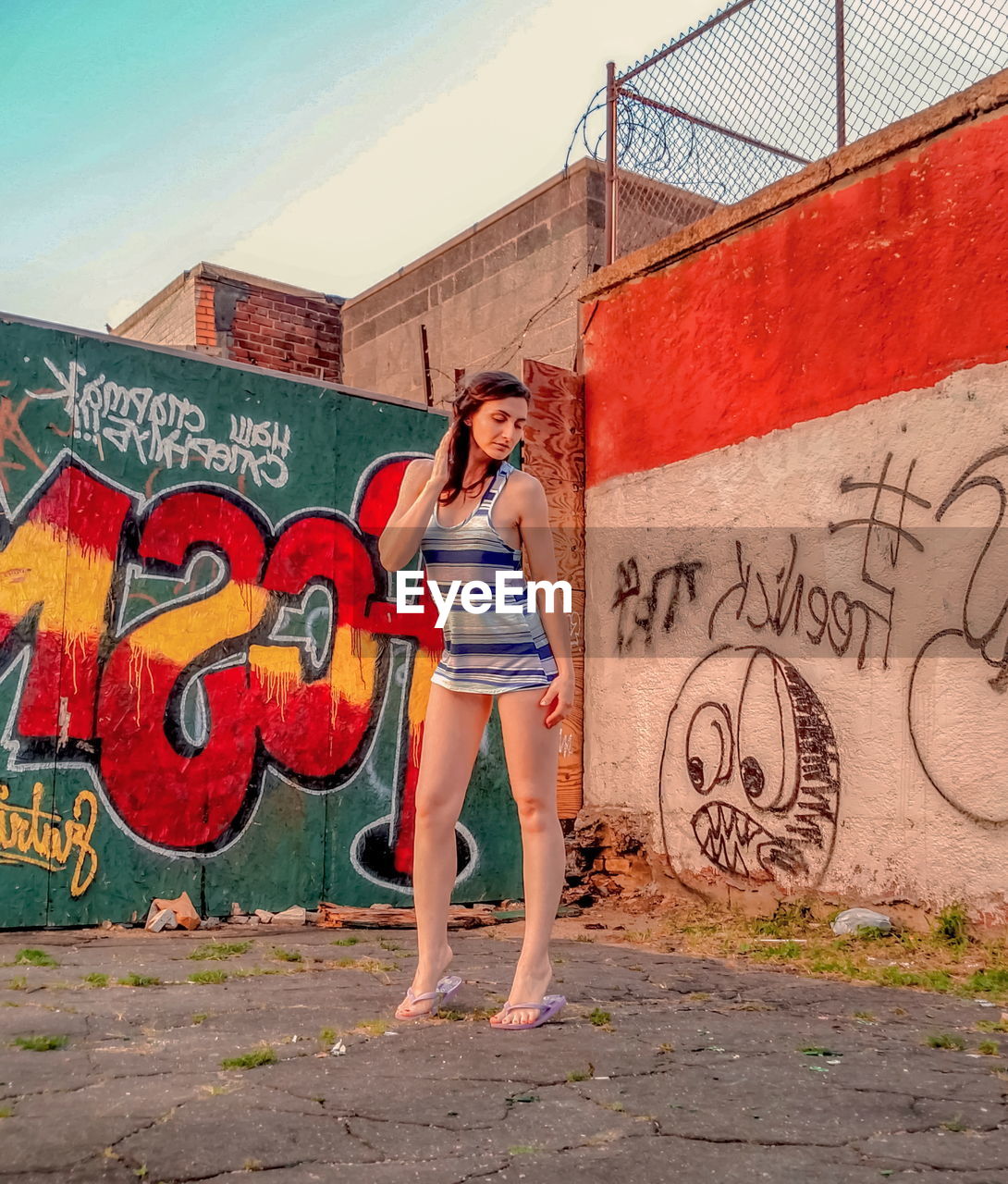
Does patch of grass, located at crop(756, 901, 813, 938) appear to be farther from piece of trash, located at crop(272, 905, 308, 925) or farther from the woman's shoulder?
the woman's shoulder

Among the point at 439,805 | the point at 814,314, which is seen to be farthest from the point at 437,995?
the point at 814,314

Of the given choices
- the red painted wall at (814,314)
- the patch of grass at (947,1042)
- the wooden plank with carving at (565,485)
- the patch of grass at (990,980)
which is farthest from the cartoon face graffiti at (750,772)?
the patch of grass at (947,1042)

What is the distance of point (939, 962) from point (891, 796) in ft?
2.67

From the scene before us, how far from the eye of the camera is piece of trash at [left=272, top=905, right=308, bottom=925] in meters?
5.79

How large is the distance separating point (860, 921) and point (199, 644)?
3.41m

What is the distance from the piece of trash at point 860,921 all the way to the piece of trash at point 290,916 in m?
2.59

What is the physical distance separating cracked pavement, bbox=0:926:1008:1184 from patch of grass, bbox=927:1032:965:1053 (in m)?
0.05

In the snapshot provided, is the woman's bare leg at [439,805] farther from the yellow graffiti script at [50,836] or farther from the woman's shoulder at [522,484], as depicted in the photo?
the yellow graffiti script at [50,836]

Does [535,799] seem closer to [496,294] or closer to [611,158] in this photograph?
[611,158]

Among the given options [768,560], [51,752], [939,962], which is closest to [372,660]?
[51,752]

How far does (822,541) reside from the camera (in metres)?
5.74

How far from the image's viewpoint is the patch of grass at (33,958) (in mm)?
4270

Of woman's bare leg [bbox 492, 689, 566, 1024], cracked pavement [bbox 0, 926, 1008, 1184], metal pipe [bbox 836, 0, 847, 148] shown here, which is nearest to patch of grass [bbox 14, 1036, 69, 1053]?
cracked pavement [bbox 0, 926, 1008, 1184]

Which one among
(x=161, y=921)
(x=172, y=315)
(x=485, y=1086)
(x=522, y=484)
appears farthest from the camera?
(x=172, y=315)
